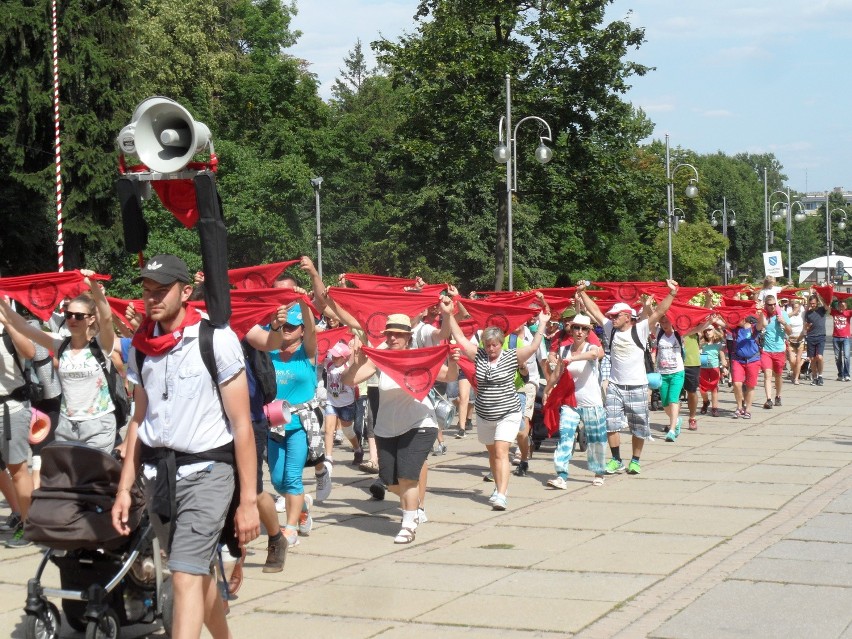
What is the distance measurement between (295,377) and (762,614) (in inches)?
159

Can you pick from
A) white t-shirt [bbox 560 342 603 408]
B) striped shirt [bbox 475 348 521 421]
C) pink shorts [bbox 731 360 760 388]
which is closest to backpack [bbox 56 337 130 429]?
striped shirt [bbox 475 348 521 421]

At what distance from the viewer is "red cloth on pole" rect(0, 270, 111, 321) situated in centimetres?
1061

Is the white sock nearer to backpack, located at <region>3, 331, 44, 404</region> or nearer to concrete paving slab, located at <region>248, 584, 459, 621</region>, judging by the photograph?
concrete paving slab, located at <region>248, 584, 459, 621</region>

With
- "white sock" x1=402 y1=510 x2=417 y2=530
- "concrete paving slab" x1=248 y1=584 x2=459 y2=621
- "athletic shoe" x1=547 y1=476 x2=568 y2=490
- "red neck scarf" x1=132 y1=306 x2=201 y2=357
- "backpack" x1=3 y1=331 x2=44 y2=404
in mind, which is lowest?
"athletic shoe" x1=547 y1=476 x2=568 y2=490

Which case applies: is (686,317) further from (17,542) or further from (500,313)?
(17,542)

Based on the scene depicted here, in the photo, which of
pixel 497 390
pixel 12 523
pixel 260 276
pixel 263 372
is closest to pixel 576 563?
pixel 263 372

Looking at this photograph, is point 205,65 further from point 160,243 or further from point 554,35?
point 554,35

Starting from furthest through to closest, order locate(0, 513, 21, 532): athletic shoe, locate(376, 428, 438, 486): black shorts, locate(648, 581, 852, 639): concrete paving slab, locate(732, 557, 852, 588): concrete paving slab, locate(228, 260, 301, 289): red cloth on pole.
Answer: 1. locate(228, 260, 301, 289): red cloth on pole
2. locate(0, 513, 21, 532): athletic shoe
3. locate(376, 428, 438, 486): black shorts
4. locate(732, 557, 852, 588): concrete paving slab
5. locate(648, 581, 852, 639): concrete paving slab

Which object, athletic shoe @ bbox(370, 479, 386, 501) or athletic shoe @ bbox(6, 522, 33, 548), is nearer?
athletic shoe @ bbox(6, 522, 33, 548)

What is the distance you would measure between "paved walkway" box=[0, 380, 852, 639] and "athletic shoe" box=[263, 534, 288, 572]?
0.09 metres

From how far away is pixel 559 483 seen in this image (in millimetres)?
12242

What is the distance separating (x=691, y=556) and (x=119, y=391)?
168 inches

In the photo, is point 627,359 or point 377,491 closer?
point 377,491

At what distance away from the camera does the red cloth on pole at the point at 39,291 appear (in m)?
10.6
